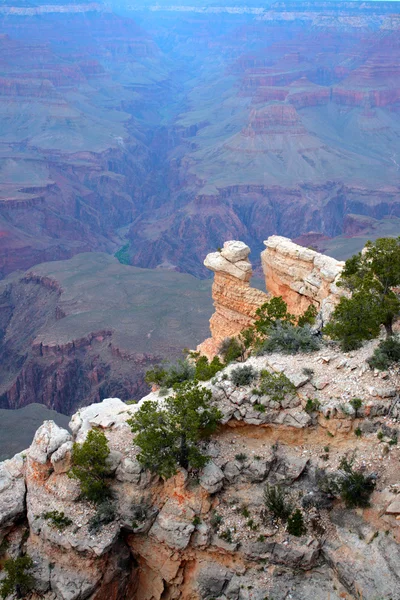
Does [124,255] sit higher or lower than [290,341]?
lower

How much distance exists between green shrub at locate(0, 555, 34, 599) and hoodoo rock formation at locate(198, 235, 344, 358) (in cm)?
1714

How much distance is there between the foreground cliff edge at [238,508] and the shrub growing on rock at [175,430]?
521mm

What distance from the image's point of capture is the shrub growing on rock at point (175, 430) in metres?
18.0

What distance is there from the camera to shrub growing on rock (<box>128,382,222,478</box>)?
17969 mm

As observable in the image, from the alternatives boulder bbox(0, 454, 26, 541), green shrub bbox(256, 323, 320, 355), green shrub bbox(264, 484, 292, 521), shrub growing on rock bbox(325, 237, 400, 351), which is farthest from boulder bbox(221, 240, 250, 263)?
green shrub bbox(264, 484, 292, 521)

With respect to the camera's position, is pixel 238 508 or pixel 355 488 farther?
pixel 238 508

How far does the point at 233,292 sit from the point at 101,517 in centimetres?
1708

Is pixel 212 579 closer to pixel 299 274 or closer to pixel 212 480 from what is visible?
pixel 212 480

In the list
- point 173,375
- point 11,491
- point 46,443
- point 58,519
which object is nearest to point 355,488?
point 58,519

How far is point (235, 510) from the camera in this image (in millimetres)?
17688

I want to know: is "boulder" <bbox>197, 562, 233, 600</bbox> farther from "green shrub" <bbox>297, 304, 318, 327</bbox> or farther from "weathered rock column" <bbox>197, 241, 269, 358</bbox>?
"weathered rock column" <bbox>197, 241, 269, 358</bbox>

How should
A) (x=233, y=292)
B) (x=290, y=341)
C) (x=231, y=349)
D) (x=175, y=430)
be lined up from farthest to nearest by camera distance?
1. (x=233, y=292)
2. (x=231, y=349)
3. (x=290, y=341)
4. (x=175, y=430)

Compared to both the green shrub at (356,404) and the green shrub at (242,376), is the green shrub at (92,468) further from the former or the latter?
the green shrub at (356,404)

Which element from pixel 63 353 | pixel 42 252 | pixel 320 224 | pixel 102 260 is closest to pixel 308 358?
pixel 63 353
